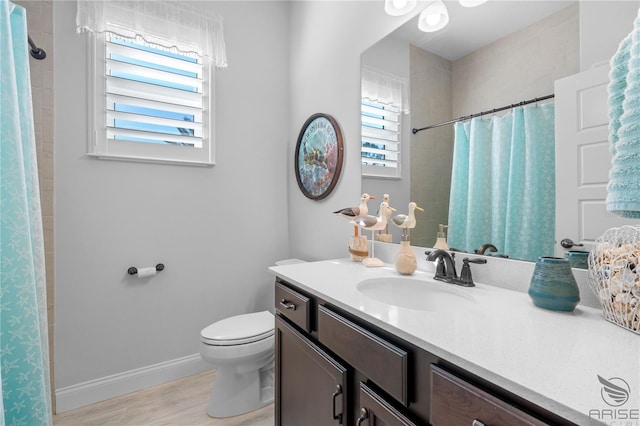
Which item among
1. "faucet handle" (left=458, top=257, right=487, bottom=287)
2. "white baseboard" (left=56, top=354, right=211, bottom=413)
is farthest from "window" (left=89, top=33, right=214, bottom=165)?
"faucet handle" (left=458, top=257, right=487, bottom=287)

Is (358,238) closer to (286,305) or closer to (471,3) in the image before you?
(286,305)

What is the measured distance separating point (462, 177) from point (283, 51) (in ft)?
6.30

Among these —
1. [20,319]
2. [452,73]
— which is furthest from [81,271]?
[452,73]

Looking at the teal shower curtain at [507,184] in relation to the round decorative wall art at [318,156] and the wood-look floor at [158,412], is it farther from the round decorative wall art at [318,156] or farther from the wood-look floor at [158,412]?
the wood-look floor at [158,412]

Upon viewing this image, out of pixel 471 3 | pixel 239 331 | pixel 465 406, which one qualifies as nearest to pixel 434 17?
pixel 471 3

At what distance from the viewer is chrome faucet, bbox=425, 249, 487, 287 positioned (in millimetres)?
1079

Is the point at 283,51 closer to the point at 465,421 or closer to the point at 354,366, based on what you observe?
the point at 354,366

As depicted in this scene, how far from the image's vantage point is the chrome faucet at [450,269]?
1.08 metres

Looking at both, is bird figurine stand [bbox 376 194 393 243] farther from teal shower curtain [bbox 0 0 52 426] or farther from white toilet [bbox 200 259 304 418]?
teal shower curtain [bbox 0 0 52 426]

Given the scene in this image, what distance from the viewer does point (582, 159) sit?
0.88 meters

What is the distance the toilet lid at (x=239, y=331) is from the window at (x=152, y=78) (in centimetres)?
110

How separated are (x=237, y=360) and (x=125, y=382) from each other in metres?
0.87

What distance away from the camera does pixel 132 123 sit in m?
1.87

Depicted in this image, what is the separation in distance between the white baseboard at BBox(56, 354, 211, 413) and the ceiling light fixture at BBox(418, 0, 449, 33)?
242 cm
